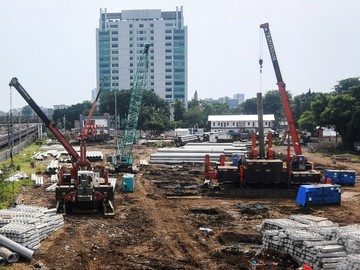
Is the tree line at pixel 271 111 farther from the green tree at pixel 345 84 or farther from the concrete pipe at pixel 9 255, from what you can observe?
the concrete pipe at pixel 9 255

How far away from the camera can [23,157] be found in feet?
166

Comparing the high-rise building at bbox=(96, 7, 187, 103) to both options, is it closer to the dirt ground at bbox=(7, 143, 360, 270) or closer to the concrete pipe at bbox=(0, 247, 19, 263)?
the dirt ground at bbox=(7, 143, 360, 270)

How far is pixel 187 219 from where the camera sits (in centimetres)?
2272

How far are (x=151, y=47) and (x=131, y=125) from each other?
403ft

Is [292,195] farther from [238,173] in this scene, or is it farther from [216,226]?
[216,226]

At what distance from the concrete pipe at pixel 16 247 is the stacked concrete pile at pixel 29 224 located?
552 millimetres

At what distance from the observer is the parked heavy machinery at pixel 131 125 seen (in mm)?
41375

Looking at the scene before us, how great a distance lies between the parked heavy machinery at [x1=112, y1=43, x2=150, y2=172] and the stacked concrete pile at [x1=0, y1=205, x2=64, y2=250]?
2022cm

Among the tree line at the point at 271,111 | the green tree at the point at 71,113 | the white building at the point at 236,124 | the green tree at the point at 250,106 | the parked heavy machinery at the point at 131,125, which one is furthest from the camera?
the green tree at the point at 250,106

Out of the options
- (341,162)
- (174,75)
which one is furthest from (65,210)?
(174,75)

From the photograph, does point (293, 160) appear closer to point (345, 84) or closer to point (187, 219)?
point (187, 219)

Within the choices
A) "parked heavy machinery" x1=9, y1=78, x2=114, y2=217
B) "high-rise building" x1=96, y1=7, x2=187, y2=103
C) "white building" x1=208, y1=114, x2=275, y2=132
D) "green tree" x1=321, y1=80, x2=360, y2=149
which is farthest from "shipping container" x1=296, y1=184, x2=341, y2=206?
"high-rise building" x1=96, y1=7, x2=187, y2=103

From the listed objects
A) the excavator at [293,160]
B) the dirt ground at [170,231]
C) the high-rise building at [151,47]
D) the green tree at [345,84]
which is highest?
the high-rise building at [151,47]

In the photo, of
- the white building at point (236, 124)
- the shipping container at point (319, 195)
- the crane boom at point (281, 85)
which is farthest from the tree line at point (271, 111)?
the shipping container at point (319, 195)
